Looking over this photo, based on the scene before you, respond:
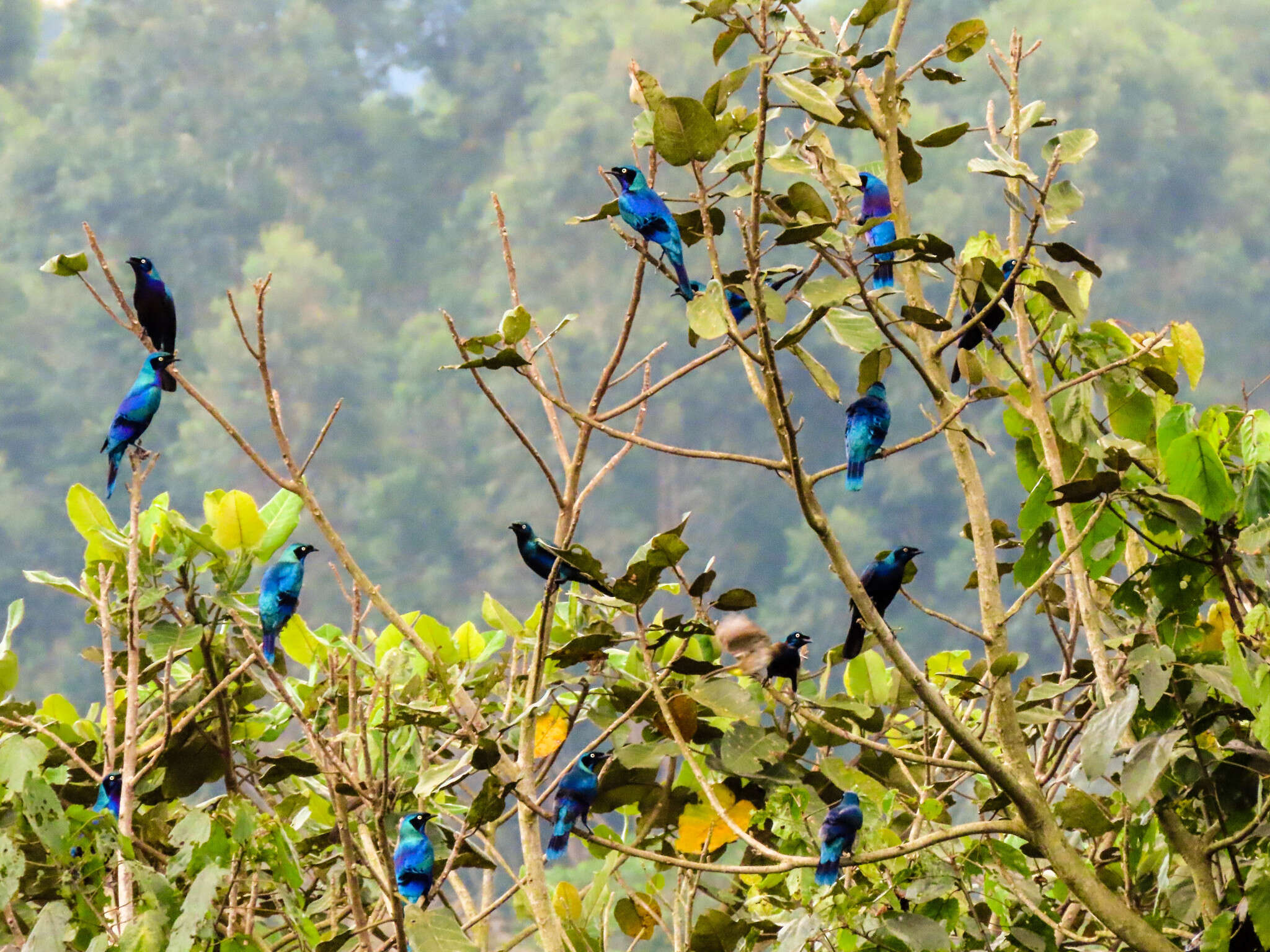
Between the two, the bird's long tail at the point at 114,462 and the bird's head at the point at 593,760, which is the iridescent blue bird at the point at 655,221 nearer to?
the bird's head at the point at 593,760

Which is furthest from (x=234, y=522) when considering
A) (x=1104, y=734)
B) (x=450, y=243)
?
(x=450, y=243)

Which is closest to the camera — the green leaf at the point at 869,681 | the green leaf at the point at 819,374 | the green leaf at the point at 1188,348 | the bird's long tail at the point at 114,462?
the green leaf at the point at 819,374

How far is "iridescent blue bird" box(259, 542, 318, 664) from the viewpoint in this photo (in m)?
1.62

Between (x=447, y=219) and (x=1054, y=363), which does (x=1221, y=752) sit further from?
(x=447, y=219)

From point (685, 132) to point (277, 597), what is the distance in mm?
759

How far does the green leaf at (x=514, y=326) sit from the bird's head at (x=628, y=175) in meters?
0.34

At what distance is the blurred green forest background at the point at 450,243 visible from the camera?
835 inches

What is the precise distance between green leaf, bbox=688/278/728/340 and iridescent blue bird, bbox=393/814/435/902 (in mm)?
581

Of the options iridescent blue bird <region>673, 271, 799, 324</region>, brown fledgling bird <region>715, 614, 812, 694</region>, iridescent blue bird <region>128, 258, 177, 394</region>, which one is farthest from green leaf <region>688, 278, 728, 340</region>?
iridescent blue bird <region>128, 258, 177, 394</region>

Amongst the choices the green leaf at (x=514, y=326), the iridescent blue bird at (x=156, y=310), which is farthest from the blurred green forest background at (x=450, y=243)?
the green leaf at (x=514, y=326)

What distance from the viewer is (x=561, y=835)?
1558 mm

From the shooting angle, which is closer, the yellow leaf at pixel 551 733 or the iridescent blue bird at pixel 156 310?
the yellow leaf at pixel 551 733

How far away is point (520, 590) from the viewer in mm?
21781

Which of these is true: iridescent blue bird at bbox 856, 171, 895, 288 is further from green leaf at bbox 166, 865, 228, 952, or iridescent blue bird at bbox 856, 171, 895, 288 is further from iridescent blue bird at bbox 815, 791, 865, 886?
green leaf at bbox 166, 865, 228, 952
